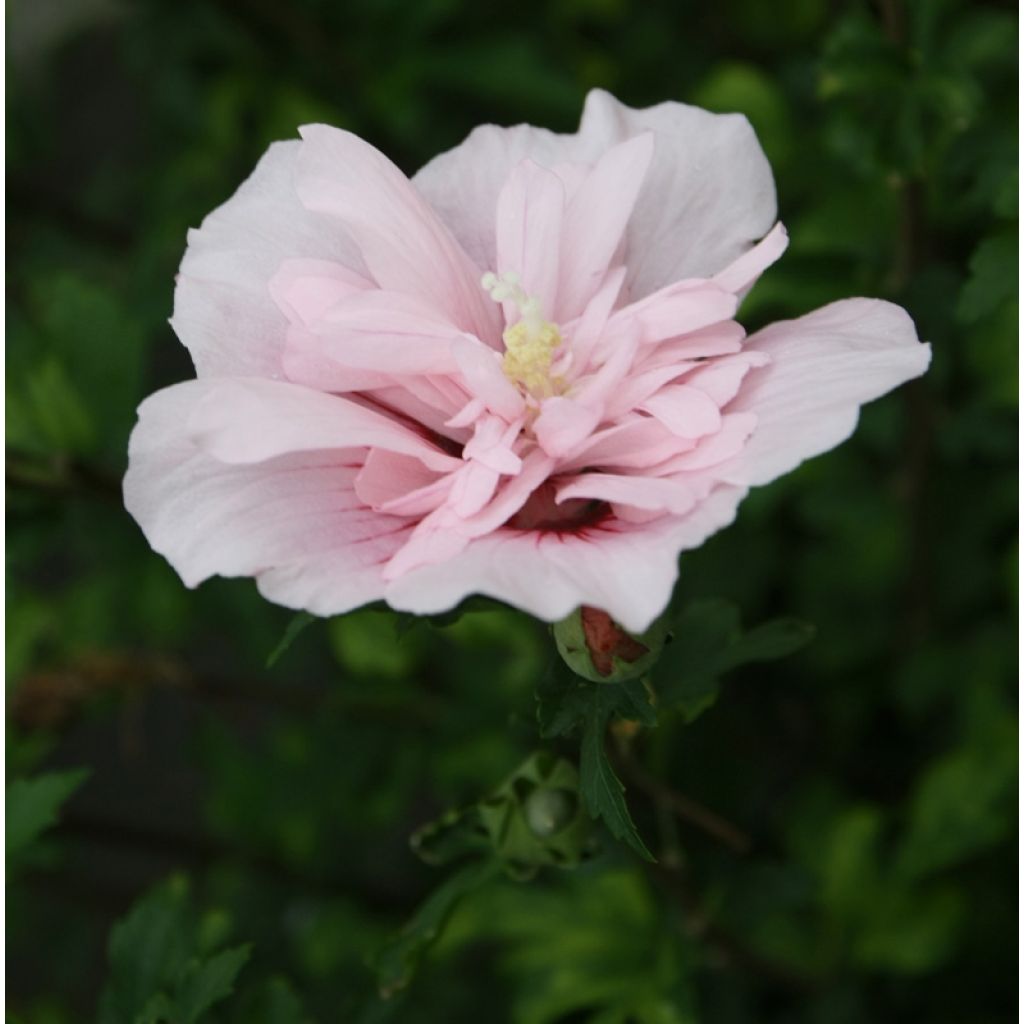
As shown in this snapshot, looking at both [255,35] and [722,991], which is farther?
[255,35]

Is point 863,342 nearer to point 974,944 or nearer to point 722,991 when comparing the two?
point 722,991

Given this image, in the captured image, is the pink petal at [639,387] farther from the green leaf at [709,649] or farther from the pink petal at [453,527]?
the green leaf at [709,649]

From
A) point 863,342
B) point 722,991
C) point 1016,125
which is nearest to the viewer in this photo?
point 863,342

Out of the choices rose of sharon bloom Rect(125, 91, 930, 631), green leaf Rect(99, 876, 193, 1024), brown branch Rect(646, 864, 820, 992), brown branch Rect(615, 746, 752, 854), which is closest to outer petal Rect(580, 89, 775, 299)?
rose of sharon bloom Rect(125, 91, 930, 631)

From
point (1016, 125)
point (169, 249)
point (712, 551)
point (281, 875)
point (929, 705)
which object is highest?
point (1016, 125)

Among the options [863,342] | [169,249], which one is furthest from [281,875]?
[863,342]

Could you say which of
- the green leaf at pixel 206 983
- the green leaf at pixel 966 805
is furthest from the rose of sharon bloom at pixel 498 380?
the green leaf at pixel 966 805

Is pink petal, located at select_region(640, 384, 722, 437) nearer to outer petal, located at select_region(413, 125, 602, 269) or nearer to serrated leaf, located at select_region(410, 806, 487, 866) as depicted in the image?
outer petal, located at select_region(413, 125, 602, 269)
